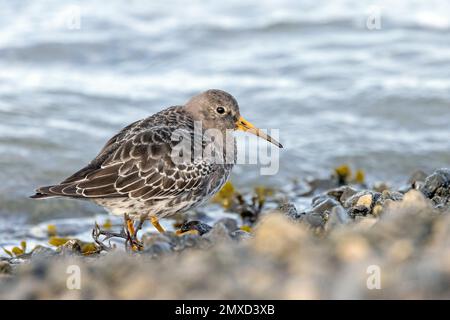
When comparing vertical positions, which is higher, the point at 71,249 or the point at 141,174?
the point at 141,174

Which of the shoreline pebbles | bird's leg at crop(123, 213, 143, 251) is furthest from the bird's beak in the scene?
the shoreline pebbles

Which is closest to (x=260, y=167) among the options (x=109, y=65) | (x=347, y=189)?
(x=347, y=189)

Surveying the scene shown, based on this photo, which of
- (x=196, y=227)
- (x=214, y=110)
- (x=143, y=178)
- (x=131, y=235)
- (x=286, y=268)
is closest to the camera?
(x=286, y=268)

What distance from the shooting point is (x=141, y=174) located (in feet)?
19.8

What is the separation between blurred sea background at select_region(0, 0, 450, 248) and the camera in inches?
393

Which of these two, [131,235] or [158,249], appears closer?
[158,249]

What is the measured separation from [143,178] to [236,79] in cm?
663

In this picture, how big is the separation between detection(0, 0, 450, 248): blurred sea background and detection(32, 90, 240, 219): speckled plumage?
203cm

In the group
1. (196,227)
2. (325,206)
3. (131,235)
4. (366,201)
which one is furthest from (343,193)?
(131,235)

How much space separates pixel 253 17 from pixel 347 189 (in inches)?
335

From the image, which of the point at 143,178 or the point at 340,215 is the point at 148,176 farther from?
the point at 340,215

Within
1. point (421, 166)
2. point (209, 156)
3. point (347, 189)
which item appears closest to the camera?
point (209, 156)
